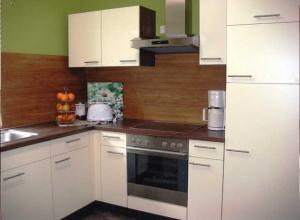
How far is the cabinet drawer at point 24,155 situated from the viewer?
7.34 feet

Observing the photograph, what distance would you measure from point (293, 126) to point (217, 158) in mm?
606

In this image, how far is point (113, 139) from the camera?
297cm

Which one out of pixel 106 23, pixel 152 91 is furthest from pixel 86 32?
pixel 152 91

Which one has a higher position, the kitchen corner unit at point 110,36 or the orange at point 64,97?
the kitchen corner unit at point 110,36

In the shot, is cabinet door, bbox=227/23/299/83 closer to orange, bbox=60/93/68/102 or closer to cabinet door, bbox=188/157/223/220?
cabinet door, bbox=188/157/223/220

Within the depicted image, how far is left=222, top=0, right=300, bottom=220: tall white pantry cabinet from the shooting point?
7.41ft

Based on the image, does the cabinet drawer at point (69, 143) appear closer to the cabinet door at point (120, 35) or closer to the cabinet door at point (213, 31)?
the cabinet door at point (120, 35)

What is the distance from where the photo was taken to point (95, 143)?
3.08m

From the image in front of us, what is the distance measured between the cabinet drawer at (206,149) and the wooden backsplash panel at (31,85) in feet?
5.11

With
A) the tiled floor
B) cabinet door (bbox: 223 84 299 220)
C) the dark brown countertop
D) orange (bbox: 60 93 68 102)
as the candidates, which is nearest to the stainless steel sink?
the dark brown countertop

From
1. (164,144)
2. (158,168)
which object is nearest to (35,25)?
(164,144)

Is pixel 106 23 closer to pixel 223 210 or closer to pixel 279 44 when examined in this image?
pixel 279 44

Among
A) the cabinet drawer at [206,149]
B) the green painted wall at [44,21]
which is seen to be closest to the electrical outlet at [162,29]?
the green painted wall at [44,21]

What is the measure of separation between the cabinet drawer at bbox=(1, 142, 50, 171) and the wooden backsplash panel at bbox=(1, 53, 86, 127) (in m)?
0.57
